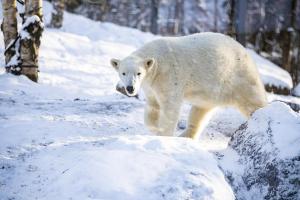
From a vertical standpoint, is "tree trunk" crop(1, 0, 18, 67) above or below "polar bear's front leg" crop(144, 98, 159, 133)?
above

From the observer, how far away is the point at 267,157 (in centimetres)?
402

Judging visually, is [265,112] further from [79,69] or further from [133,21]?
[133,21]

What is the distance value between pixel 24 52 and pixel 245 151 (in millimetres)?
4792

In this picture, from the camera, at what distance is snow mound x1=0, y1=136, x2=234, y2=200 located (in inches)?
130

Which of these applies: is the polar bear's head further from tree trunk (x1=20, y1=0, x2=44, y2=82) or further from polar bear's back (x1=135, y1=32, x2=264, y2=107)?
tree trunk (x1=20, y1=0, x2=44, y2=82)

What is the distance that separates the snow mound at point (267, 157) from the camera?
3.79 metres

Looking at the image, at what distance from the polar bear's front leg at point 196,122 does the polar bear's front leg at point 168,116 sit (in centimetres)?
65

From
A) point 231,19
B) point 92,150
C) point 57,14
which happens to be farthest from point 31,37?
point 57,14

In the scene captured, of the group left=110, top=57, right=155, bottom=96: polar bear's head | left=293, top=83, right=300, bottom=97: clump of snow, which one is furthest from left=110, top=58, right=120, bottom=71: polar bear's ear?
left=293, top=83, right=300, bottom=97: clump of snow

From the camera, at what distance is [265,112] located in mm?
4527

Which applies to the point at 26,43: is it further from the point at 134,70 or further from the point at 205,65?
the point at 205,65

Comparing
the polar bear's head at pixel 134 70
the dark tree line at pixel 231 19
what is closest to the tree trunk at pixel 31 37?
the polar bear's head at pixel 134 70

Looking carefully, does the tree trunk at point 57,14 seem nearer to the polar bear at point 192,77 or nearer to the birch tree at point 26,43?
the birch tree at point 26,43

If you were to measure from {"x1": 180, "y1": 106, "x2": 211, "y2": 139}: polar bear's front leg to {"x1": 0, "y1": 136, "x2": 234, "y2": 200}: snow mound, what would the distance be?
2.09m
